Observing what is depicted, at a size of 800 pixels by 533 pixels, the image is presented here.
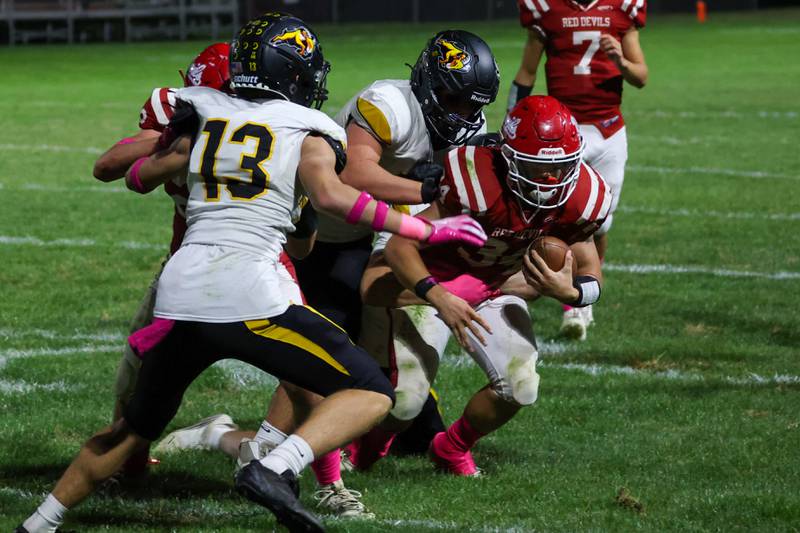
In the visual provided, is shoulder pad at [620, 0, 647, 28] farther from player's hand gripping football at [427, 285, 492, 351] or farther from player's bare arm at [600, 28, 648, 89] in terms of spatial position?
player's hand gripping football at [427, 285, 492, 351]

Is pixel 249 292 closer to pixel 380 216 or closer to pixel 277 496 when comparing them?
pixel 380 216

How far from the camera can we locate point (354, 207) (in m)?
4.01

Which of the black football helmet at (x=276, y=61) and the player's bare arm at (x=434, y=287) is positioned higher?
the black football helmet at (x=276, y=61)

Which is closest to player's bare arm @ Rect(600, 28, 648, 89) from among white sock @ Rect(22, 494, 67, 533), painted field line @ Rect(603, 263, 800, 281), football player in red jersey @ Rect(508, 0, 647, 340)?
football player in red jersey @ Rect(508, 0, 647, 340)

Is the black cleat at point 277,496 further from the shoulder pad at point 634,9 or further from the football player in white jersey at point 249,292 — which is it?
the shoulder pad at point 634,9

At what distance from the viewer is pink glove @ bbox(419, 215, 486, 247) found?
4090 mm

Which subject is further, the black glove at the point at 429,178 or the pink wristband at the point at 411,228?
the black glove at the point at 429,178

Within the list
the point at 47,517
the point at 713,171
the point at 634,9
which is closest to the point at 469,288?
the point at 47,517

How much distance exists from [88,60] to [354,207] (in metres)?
22.4

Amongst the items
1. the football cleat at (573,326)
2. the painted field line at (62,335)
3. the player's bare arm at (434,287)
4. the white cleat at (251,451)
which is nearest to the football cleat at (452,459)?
the player's bare arm at (434,287)

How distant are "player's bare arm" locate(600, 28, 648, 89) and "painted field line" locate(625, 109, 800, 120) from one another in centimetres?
841

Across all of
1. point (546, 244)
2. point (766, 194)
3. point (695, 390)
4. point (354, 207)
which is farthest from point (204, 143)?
point (766, 194)

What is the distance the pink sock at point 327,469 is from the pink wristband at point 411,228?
887 mm

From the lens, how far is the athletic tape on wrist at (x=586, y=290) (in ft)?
15.6
